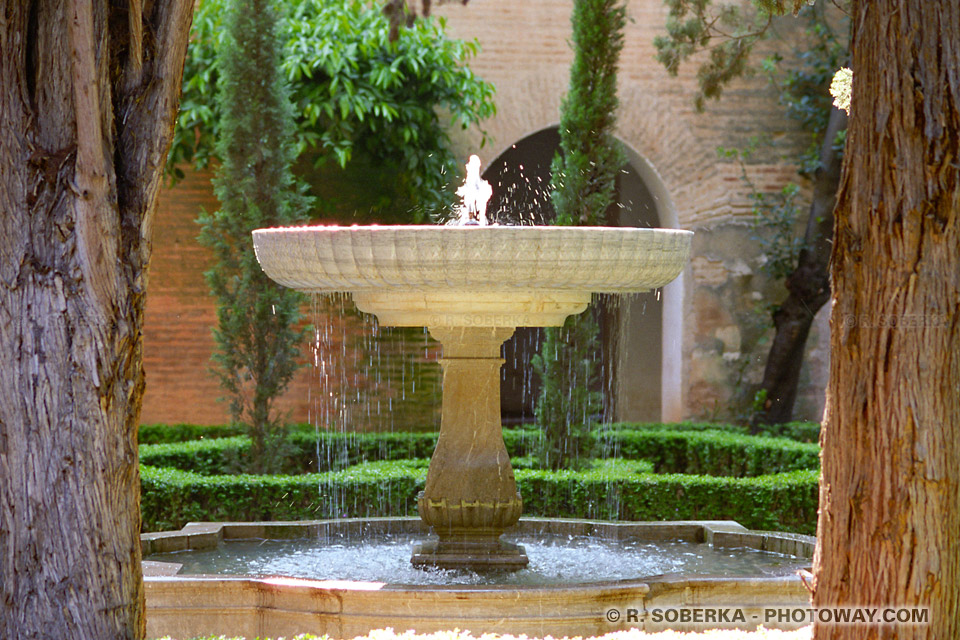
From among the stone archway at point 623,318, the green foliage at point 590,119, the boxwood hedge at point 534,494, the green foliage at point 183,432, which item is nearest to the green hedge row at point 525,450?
the boxwood hedge at point 534,494

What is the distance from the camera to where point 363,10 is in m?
9.55

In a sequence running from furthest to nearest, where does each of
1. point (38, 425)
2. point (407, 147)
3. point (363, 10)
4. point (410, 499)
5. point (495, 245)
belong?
1. point (363, 10)
2. point (407, 147)
3. point (410, 499)
4. point (495, 245)
5. point (38, 425)

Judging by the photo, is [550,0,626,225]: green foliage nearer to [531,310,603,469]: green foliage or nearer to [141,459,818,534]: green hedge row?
[531,310,603,469]: green foliage

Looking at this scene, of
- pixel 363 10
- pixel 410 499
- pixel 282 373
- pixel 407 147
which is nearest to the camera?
pixel 410 499

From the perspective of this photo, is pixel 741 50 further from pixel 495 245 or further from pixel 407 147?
pixel 495 245

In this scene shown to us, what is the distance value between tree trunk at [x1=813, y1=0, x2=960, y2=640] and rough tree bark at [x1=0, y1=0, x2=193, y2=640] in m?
1.71

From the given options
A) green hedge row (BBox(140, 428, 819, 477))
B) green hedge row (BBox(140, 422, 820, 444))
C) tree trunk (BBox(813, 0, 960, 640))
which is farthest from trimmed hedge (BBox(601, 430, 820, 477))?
tree trunk (BBox(813, 0, 960, 640))

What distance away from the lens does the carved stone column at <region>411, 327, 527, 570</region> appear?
4879 millimetres

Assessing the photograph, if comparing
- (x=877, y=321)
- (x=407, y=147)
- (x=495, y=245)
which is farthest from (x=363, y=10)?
(x=877, y=321)

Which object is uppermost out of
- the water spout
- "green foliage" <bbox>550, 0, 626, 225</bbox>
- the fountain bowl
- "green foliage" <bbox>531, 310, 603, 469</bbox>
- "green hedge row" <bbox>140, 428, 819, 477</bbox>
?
"green foliage" <bbox>550, 0, 626, 225</bbox>

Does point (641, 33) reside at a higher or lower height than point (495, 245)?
higher

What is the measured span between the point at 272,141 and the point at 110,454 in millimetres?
5264

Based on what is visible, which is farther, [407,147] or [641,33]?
[641,33]

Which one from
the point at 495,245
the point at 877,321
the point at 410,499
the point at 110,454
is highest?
the point at 495,245
